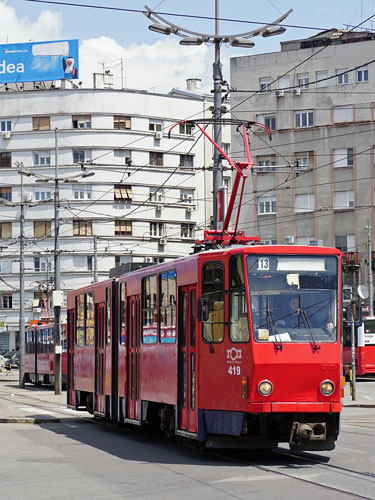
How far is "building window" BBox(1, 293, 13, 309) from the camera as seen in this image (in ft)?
280

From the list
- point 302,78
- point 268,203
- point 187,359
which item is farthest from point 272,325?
point 302,78

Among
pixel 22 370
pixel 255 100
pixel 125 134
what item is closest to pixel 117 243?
pixel 125 134

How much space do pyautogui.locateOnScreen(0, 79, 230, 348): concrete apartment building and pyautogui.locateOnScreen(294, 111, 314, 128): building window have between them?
51.2 ft

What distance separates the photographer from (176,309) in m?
16.4

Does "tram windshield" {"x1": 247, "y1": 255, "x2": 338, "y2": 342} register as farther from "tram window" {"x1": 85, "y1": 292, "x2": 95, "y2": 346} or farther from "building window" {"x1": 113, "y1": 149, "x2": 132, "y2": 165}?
"building window" {"x1": 113, "y1": 149, "x2": 132, "y2": 165}

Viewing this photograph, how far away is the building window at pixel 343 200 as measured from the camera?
6625cm

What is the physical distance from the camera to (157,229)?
281 feet

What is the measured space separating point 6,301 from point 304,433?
73.0m

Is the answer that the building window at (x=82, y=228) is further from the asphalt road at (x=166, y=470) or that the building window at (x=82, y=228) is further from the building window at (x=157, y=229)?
the asphalt road at (x=166, y=470)

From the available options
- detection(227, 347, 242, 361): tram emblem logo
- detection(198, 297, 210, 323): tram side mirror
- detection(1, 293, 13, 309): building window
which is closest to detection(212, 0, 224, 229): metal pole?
detection(198, 297, 210, 323): tram side mirror

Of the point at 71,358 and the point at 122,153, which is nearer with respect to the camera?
the point at 71,358

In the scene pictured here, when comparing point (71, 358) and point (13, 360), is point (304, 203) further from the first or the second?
point (71, 358)

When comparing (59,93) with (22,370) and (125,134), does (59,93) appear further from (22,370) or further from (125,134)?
(22,370)

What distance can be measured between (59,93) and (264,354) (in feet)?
235
